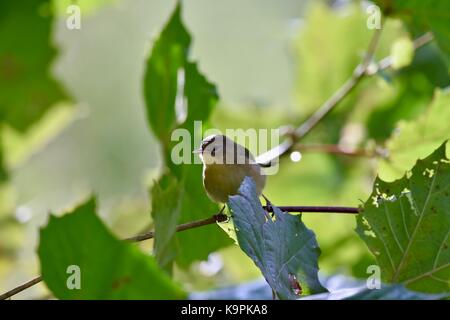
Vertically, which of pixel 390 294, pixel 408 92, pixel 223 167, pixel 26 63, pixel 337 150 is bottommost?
pixel 390 294

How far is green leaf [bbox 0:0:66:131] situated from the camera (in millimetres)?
1244

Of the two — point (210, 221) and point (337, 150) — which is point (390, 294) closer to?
point (210, 221)

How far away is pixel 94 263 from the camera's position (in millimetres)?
509

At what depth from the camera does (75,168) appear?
87.3 inches

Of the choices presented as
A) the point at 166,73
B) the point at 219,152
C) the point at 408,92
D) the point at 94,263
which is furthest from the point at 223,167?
the point at 408,92

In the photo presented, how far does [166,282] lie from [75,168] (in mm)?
1771

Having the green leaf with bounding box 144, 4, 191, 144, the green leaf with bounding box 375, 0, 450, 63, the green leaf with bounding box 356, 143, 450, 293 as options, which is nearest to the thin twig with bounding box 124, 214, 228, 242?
the green leaf with bounding box 356, 143, 450, 293

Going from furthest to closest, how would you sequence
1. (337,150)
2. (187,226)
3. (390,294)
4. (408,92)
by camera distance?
(408,92)
(337,150)
(187,226)
(390,294)

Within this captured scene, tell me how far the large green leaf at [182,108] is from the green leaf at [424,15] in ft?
0.87

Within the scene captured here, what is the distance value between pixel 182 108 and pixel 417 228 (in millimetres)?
309

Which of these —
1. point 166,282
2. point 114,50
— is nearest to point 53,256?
point 166,282

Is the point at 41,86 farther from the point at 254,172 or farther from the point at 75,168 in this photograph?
the point at 75,168

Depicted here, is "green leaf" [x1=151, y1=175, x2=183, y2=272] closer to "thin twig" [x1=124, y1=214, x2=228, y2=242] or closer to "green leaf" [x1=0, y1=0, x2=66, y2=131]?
"thin twig" [x1=124, y1=214, x2=228, y2=242]

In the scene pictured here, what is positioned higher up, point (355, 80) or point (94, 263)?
point (355, 80)
